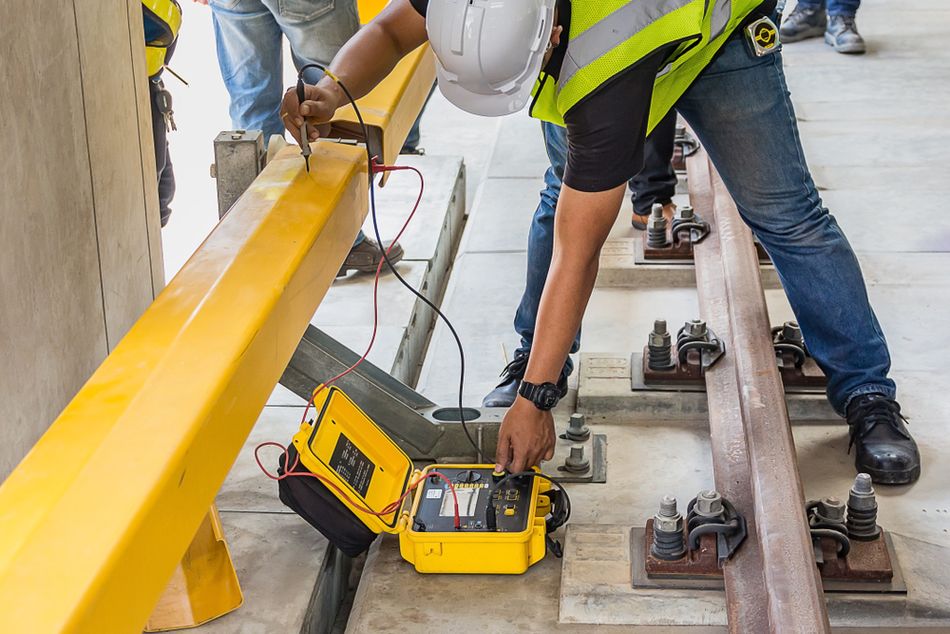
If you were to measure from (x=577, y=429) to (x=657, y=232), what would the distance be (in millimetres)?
1570

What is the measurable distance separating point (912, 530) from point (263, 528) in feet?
5.98

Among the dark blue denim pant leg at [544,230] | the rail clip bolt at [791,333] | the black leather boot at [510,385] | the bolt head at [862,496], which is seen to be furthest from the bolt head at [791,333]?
A: the bolt head at [862,496]

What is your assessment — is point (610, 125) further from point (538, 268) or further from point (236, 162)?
point (538, 268)

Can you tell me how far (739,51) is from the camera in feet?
10.2

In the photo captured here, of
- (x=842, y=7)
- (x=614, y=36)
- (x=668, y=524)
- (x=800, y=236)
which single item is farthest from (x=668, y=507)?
(x=842, y=7)

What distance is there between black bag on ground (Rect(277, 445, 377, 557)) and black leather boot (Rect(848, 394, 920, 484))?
1506 millimetres

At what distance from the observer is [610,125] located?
2.55 meters

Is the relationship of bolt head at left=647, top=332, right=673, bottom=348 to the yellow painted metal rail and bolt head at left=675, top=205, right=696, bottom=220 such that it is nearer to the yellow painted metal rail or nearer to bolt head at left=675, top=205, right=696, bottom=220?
bolt head at left=675, top=205, right=696, bottom=220

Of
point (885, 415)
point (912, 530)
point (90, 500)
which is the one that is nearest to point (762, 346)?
point (885, 415)

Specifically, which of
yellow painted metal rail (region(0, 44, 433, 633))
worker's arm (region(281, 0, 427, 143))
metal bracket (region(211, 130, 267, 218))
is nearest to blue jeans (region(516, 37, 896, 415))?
worker's arm (region(281, 0, 427, 143))

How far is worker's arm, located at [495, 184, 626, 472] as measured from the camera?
267cm

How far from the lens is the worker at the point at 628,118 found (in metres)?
2.52

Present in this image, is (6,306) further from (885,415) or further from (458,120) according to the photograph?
(458,120)

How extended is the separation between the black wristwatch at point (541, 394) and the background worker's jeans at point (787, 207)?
91cm
